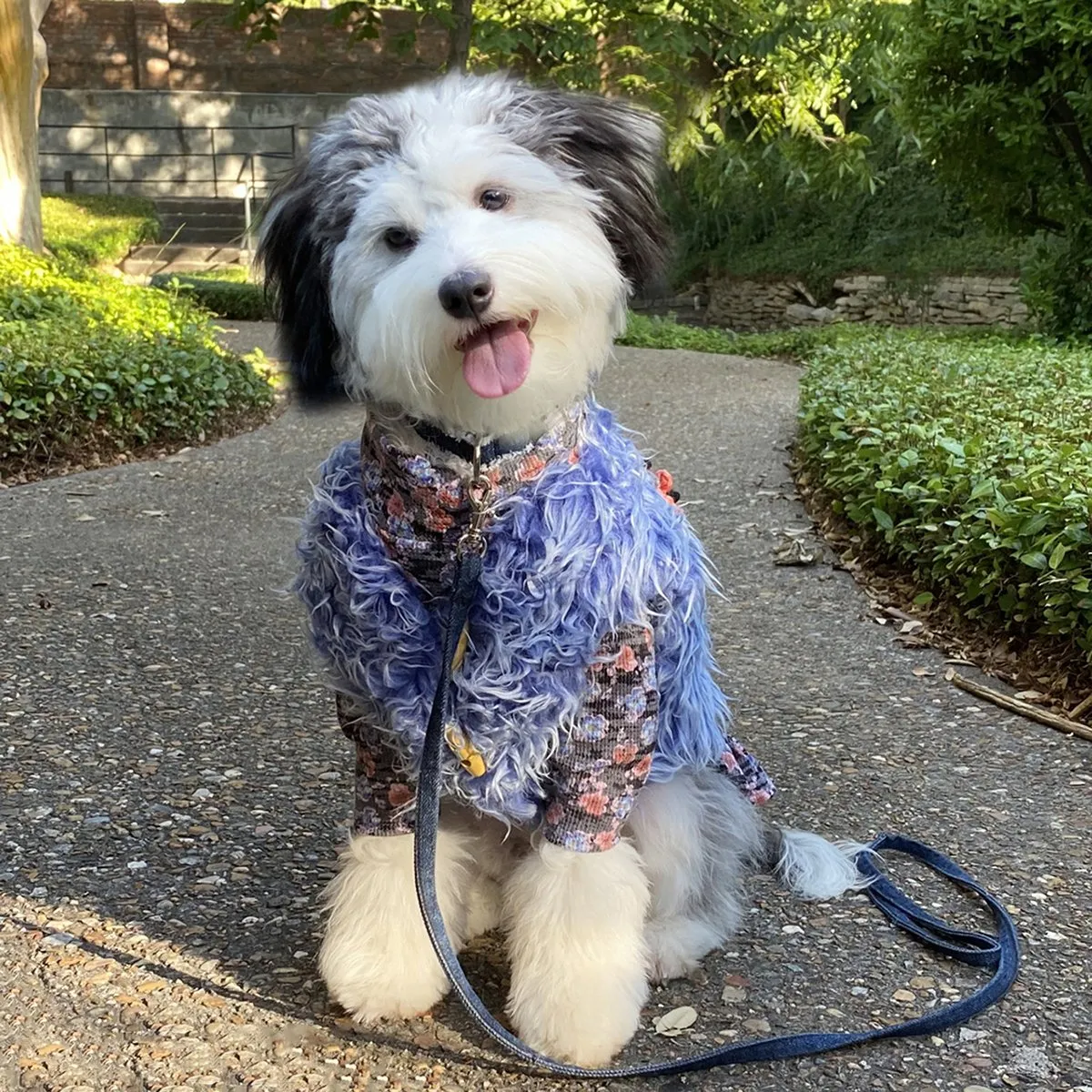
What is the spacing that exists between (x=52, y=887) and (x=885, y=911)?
188 cm

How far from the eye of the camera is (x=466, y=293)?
1.80m

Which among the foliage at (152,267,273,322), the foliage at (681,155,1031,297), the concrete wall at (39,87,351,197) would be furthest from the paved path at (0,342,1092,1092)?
the concrete wall at (39,87,351,197)

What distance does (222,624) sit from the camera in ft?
14.7

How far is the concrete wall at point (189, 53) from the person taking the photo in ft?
80.6

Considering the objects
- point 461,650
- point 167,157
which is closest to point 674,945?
point 461,650

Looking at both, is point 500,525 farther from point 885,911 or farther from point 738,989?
point 885,911

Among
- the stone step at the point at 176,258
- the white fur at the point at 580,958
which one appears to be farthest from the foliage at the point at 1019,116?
the stone step at the point at 176,258

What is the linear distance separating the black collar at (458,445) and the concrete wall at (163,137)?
2241 cm

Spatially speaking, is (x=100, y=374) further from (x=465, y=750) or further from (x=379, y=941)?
(x=465, y=750)

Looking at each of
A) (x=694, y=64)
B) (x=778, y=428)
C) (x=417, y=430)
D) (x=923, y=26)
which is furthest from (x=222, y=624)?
(x=694, y=64)

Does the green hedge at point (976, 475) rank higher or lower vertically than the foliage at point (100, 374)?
higher

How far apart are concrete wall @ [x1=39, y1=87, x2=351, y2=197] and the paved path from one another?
63.9 feet

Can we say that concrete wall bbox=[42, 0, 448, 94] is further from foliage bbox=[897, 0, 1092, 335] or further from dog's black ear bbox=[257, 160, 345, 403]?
dog's black ear bbox=[257, 160, 345, 403]

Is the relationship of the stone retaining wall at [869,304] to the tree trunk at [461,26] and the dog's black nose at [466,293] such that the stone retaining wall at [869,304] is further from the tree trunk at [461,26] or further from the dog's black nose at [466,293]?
the dog's black nose at [466,293]
